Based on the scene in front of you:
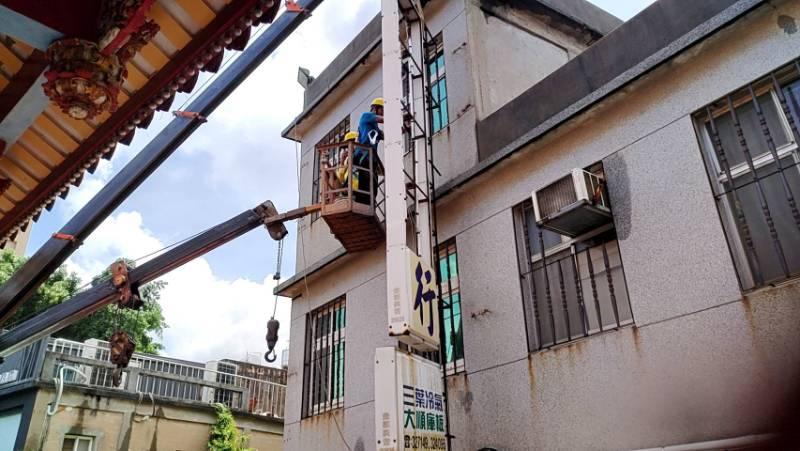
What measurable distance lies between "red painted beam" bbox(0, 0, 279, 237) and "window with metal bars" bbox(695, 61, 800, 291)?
4687 mm

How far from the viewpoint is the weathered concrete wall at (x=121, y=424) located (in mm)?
14812

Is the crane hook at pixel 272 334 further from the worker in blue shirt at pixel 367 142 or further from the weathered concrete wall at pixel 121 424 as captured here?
the weathered concrete wall at pixel 121 424

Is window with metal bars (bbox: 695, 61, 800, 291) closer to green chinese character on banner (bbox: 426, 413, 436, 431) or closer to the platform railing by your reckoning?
green chinese character on banner (bbox: 426, 413, 436, 431)

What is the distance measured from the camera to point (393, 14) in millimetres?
8562

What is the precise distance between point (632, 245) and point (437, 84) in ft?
17.1

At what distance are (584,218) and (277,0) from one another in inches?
158

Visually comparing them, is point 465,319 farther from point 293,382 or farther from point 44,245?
point 44,245

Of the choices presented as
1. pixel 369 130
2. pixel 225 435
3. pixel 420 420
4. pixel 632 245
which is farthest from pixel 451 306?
pixel 225 435

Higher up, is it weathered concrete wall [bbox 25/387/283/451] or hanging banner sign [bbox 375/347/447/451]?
weathered concrete wall [bbox 25/387/283/451]

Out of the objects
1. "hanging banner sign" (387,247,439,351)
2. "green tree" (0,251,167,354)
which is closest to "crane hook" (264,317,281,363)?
"hanging banner sign" (387,247,439,351)

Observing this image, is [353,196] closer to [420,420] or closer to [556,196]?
[556,196]

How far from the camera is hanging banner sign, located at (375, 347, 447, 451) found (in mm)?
5926

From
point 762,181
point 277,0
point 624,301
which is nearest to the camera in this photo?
point 277,0

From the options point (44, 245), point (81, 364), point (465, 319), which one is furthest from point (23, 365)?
point (465, 319)
